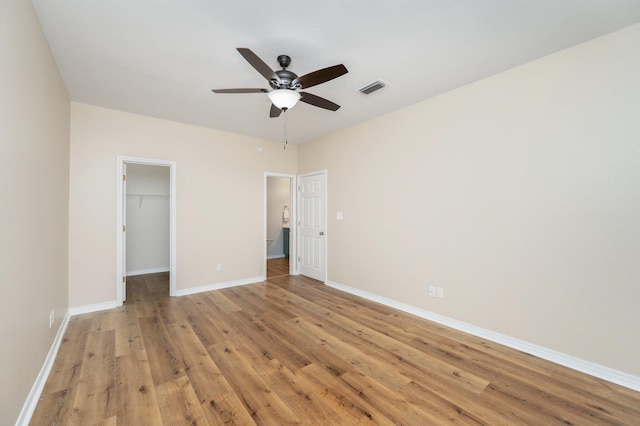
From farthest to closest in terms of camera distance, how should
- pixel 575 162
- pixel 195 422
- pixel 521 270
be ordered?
1. pixel 521 270
2. pixel 575 162
3. pixel 195 422

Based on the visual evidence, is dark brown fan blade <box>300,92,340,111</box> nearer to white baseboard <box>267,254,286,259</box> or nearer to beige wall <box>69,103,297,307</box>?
beige wall <box>69,103,297,307</box>

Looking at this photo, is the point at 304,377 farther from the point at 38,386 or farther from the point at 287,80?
the point at 287,80

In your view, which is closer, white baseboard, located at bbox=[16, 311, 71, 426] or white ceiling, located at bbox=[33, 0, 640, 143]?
white baseboard, located at bbox=[16, 311, 71, 426]

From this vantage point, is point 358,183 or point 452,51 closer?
point 452,51

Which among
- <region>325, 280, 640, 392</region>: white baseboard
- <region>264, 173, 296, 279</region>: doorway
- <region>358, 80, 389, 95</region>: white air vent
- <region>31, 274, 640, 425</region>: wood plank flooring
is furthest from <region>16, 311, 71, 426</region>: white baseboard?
<region>264, 173, 296, 279</region>: doorway

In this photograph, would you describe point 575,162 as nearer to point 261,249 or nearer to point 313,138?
point 313,138

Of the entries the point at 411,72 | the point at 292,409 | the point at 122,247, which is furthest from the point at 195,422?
the point at 411,72

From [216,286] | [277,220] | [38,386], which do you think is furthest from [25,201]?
[277,220]

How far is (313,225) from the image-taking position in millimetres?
5164

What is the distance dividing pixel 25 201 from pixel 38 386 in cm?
138

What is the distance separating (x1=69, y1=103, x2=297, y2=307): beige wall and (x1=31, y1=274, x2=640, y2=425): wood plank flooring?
0.92 metres

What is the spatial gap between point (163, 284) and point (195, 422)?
3762 mm

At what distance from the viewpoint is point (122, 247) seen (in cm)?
371

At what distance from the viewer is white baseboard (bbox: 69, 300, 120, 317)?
340 cm
